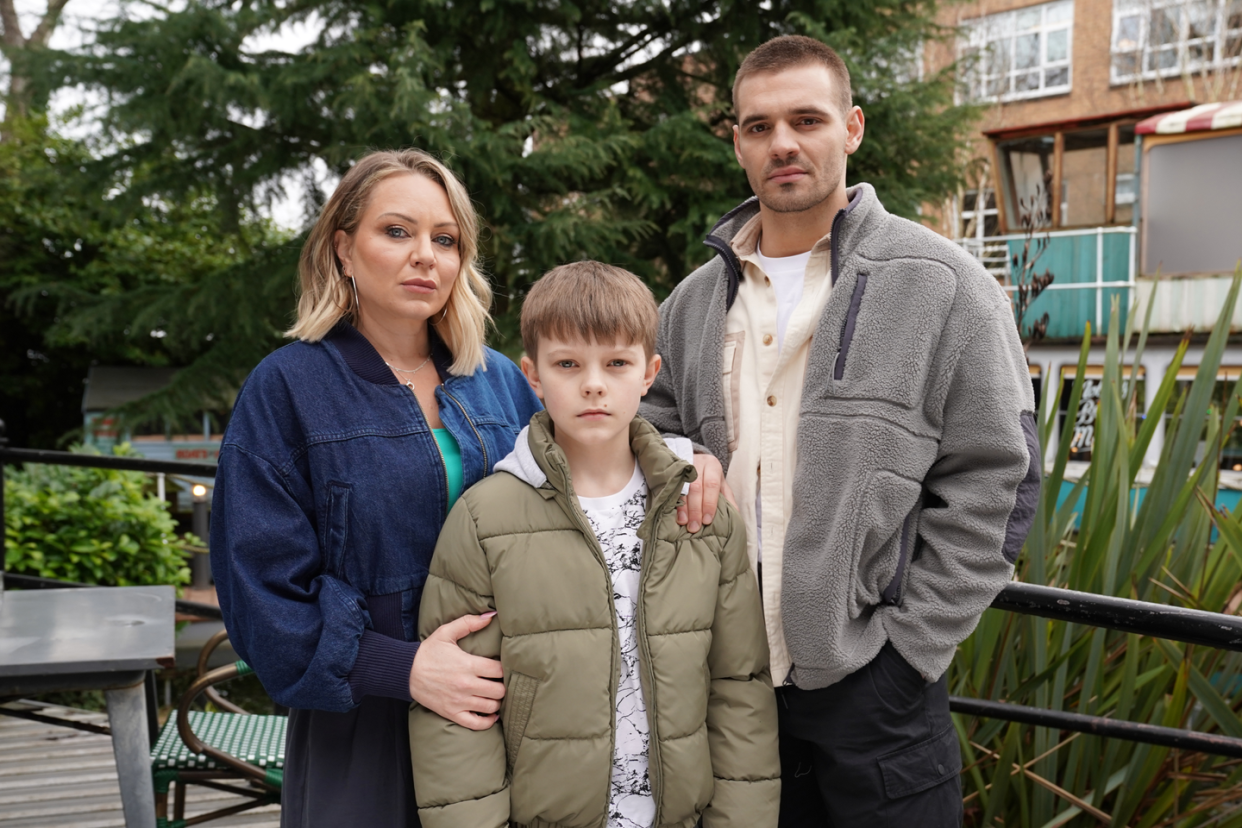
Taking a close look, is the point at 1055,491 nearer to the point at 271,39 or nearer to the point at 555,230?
the point at 555,230

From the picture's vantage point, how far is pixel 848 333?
63.7 inches

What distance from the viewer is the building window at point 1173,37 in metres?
16.2

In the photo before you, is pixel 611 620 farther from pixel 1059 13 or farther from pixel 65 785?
pixel 1059 13

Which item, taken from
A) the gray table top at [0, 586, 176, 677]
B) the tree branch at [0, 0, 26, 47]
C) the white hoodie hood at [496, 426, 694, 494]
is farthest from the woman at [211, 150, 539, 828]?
the tree branch at [0, 0, 26, 47]

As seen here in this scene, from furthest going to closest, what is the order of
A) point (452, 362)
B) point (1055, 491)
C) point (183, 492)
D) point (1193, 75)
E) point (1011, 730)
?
point (1193, 75) < point (183, 492) < point (1055, 491) < point (1011, 730) < point (452, 362)

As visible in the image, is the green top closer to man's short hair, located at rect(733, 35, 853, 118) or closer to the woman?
the woman

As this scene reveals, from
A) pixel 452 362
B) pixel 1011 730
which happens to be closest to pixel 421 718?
pixel 452 362

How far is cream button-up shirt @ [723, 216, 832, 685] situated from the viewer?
171cm

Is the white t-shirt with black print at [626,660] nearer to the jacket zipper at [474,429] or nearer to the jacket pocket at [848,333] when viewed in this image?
the jacket zipper at [474,429]

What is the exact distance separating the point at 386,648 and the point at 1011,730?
1534 mm

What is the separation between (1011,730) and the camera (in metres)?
2.21

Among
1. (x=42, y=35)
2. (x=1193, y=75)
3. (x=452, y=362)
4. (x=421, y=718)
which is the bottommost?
(x=421, y=718)

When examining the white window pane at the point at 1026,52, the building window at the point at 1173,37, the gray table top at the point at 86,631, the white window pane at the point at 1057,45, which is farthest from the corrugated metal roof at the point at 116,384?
the white window pane at the point at 1057,45

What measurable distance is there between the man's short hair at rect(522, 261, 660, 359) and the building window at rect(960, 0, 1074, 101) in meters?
19.8
